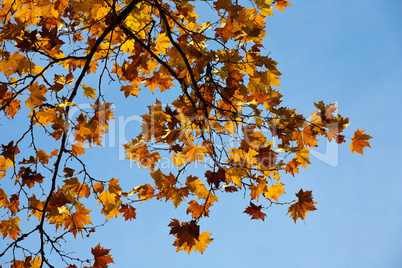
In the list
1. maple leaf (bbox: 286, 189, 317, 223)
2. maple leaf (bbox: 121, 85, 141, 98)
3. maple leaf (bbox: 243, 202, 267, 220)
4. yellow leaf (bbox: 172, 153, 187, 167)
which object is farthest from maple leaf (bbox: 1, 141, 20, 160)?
maple leaf (bbox: 286, 189, 317, 223)

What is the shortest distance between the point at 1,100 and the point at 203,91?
2.20m

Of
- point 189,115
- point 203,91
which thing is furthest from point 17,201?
point 203,91

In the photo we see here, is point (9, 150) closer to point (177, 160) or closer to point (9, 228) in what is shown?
point (9, 228)

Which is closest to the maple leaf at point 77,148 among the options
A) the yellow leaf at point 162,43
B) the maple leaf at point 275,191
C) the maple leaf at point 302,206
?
the yellow leaf at point 162,43

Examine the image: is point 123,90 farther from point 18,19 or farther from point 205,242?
point 205,242

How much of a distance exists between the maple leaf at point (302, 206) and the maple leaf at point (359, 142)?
721 mm

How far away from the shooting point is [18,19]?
3857mm

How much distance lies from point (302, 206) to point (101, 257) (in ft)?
6.11

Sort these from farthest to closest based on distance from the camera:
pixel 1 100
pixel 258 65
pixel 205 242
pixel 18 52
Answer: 1. pixel 1 100
2. pixel 18 52
3. pixel 258 65
4. pixel 205 242

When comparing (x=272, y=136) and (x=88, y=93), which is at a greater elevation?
(x=88, y=93)

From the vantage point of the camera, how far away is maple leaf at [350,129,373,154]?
10.6 ft

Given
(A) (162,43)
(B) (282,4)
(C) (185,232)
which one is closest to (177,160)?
(C) (185,232)

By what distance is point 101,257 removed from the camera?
300 centimetres

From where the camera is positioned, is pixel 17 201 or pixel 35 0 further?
pixel 35 0
